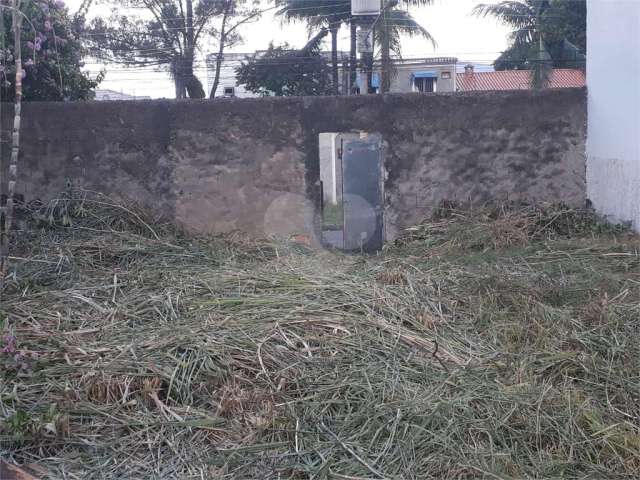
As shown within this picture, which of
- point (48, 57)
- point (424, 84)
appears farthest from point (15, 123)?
point (424, 84)

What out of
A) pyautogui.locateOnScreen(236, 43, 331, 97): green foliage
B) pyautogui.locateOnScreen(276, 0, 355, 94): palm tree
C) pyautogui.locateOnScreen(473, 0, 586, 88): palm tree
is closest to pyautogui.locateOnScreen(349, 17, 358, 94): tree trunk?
pyautogui.locateOnScreen(276, 0, 355, 94): palm tree

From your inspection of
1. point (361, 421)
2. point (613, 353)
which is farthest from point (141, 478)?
point (613, 353)

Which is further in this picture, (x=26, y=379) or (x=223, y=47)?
(x=223, y=47)

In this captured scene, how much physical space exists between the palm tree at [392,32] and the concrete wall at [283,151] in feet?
28.4

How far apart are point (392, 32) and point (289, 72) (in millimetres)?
4150

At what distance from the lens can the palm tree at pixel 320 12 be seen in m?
19.0

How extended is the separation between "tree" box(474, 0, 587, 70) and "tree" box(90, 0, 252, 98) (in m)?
8.48

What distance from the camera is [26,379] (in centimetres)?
427

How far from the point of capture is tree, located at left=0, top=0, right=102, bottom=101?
26.7 feet

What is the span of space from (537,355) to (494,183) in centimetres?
457

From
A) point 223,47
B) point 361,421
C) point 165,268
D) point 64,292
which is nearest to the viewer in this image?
point 361,421

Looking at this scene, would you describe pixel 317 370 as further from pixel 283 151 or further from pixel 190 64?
pixel 190 64

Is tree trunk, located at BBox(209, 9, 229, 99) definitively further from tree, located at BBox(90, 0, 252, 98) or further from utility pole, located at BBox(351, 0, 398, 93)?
utility pole, located at BBox(351, 0, 398, 93)

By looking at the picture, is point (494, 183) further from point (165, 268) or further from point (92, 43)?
point (92, 43)
